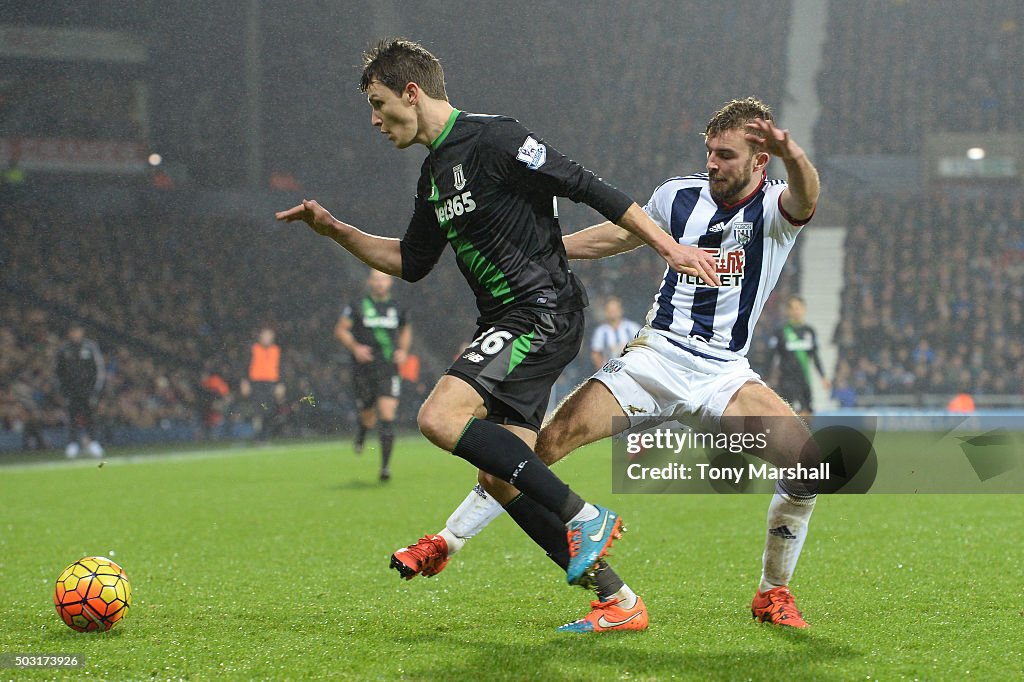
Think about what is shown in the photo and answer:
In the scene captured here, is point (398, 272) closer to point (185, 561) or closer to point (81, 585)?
point (81, 585)

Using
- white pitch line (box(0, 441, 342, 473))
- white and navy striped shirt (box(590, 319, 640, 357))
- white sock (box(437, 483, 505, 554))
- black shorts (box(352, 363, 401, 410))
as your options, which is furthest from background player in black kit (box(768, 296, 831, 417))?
white sock (box(437, 483, 505, 554))

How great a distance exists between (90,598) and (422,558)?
4.13ft

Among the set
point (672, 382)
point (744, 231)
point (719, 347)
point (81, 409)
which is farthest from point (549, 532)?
point (81, 409)

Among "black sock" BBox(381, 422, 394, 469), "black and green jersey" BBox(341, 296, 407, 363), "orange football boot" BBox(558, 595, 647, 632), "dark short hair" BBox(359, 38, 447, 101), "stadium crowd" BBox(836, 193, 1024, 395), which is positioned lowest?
"orange football boot" BBox(558, 595, 647, 632)

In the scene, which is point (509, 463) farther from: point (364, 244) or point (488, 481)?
point (364, 244)

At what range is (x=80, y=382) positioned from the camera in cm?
1535

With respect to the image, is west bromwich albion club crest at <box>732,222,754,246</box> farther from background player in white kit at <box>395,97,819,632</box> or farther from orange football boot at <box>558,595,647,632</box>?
orange football boot at <box>558,595,647,632</box>

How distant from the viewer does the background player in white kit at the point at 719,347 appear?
4219mm

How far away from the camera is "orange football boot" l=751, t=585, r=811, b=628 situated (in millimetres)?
4129

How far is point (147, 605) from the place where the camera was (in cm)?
472

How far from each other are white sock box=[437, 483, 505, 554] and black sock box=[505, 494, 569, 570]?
0.31m

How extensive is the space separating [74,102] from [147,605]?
19928 millimetres

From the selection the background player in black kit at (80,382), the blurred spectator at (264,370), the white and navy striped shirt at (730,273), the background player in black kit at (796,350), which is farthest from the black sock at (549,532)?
the background player in black kit at (80,382)

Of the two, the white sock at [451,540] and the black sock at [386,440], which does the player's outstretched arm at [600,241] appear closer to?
the white sock at [451,540]
